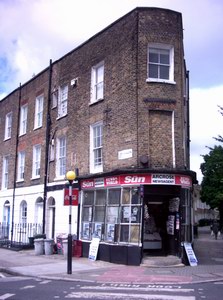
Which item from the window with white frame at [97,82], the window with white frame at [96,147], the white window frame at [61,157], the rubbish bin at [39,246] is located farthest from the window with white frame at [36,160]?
the window with white frame at [97,82]

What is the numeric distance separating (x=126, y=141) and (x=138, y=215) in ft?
10.5

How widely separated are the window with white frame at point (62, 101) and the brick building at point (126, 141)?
5 centimetres

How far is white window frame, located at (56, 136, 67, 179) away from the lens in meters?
21.8

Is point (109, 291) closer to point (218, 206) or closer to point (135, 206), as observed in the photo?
point (135, 206)

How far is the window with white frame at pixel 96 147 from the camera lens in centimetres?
1914

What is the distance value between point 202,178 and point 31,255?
39.1m

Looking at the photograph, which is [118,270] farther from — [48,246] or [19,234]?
[19,234]

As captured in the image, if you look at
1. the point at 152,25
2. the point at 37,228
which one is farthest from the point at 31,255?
the point at 152,25

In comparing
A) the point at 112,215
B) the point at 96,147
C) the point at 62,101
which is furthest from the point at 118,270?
the point at 62,101

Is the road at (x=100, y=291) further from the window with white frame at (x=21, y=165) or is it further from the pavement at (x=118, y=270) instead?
the window with white frame at (x=21, y=165)

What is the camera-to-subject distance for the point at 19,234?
80.2ft

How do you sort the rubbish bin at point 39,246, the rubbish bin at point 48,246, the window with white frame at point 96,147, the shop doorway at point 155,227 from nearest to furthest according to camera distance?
the shop doorway at point 155,227
the window with white frame at point 96,147
the rubbish bin at point 48,246
the rubbish bin at point 39,246

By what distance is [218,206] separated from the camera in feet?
168

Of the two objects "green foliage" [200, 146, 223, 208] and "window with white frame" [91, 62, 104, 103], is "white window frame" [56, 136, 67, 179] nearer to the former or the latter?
"window with white frame" [91, 62, 104, 103]
